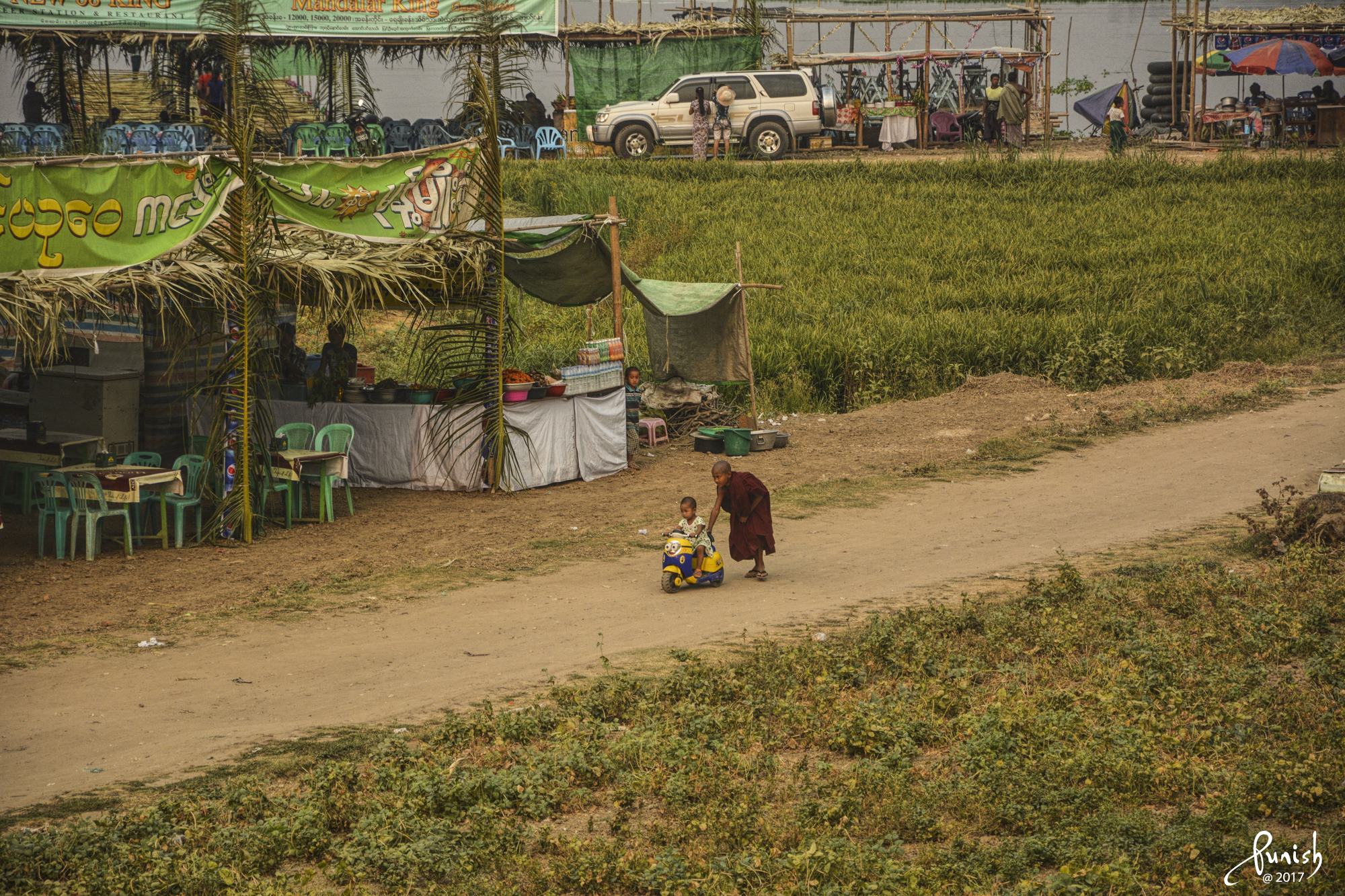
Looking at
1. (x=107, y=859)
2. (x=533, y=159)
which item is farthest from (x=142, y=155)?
(x=533, y=159)

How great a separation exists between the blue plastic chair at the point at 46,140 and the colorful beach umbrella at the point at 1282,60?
25.2 meters

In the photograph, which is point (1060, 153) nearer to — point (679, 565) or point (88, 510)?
point (679, 565)

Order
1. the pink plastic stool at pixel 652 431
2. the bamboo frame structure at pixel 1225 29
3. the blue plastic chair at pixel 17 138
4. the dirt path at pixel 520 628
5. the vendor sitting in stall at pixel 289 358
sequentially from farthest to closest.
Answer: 1. the bamboo frame structure at pixel 1225 29
2. the blue plastic chair at pixel 17 138
3. the pink plastic stool at pixel 652 431
4. the vendor sitting in stall at pixel 289 358
5. the dirt path at pixel 520 628

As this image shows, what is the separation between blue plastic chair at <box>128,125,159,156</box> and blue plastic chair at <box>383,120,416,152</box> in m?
5.02

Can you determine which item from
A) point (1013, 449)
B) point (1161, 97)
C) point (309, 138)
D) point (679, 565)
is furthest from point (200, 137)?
point (1161, 97)

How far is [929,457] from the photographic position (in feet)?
50.4

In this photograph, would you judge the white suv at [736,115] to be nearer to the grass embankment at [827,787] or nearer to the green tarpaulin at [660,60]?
the green tarpaulin at [660,60]

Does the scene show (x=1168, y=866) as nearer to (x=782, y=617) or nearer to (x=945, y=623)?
(x=945, y=623)

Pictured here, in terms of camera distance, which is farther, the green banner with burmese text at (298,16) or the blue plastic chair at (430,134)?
the blue plastic chair at (430,134)

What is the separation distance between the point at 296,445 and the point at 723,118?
19.3 metres

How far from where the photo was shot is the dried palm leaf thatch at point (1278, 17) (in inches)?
1195

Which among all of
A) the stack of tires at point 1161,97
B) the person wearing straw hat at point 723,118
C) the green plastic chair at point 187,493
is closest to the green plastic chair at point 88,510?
the green plastic chair at point 187,493

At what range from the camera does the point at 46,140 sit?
80.0 feet

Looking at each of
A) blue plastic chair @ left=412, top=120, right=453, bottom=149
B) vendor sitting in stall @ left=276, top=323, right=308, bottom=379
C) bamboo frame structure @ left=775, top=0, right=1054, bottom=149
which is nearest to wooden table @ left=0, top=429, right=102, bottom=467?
vendor sitting in stall @ left=276, top=323, right=308, bottom=379
